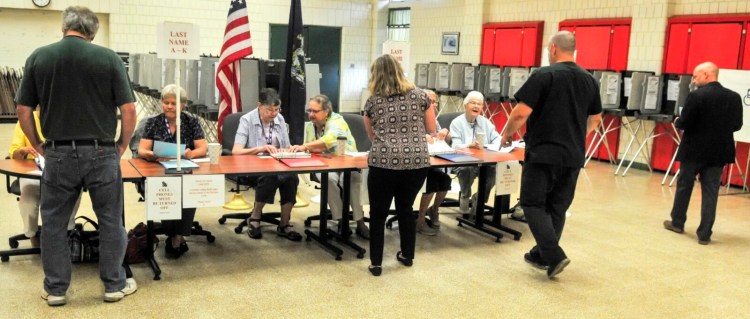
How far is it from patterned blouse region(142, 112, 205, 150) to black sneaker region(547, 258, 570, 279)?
7.73 feet

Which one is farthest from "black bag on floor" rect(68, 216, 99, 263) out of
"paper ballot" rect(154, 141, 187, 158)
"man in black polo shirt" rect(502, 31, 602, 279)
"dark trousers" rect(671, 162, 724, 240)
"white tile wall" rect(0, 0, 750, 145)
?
"white tile wall" rect(0, 0, 750, 145)

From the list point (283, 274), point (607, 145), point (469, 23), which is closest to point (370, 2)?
point (469, 23)

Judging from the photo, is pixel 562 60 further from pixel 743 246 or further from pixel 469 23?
pixel 469 23

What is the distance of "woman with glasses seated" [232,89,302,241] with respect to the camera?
188 inches

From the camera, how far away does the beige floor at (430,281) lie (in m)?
3.54

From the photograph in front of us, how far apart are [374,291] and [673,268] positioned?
6.85 feet

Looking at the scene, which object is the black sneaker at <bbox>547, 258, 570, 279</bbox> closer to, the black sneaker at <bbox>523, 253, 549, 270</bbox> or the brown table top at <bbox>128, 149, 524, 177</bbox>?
the black sneaker at <bbox>523, 253, 549, 270</bbox>

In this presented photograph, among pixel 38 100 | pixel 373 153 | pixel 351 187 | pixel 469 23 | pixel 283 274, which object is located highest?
pixel 469 23

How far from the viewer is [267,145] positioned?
15.6 feet

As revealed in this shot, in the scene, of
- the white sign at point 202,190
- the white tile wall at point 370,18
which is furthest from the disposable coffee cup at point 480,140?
the white tile wall at point 370,18

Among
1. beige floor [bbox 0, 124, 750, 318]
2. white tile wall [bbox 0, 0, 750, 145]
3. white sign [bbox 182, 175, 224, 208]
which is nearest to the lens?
beige floor [bbox 0, 124, 750, 318]

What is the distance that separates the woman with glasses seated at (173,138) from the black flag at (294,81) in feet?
4.70

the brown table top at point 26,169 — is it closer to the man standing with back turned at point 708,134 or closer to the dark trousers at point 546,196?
the dark trousers at point 546,196

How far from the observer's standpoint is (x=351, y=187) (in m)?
4.84
